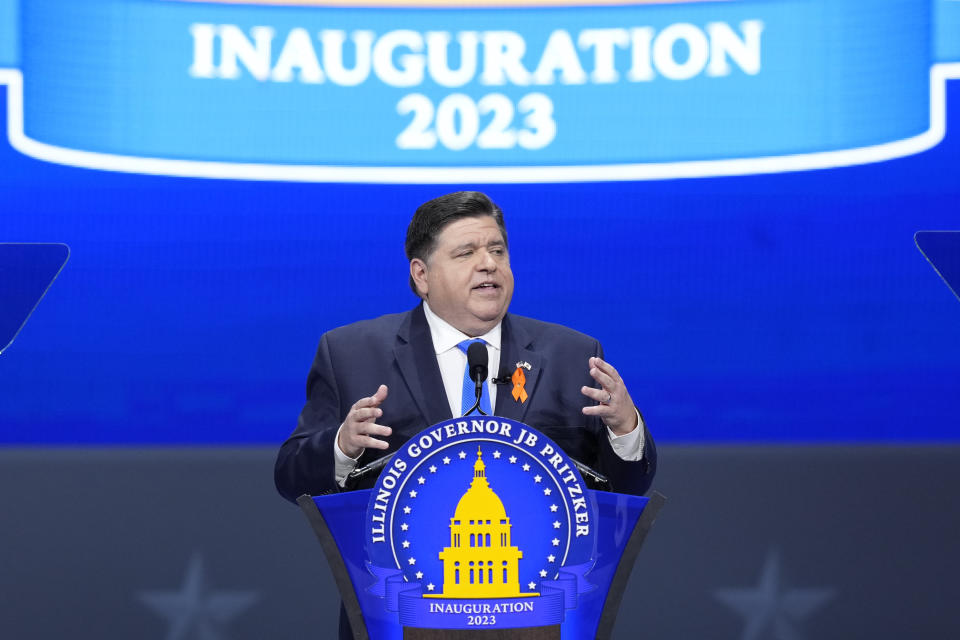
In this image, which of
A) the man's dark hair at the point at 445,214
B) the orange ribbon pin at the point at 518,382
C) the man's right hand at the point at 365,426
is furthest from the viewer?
the man's dark hair at the point at 445,214

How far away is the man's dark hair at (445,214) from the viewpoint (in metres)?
1.83

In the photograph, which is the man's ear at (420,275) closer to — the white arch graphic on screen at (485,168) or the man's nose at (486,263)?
the man's nose at (486,263)

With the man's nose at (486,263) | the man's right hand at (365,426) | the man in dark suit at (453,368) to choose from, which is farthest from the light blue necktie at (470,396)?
the man's right hand at (365,426)

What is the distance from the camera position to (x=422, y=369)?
1.80 metres

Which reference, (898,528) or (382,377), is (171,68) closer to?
(382,377)

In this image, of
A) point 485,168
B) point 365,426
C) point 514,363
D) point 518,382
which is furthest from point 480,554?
point 485,168

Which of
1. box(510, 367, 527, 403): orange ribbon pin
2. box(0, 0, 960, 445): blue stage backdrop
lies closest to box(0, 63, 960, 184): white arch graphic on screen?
box(0, 0, 960, 445): blue stage backdrop

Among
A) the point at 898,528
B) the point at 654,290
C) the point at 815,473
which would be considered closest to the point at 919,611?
the point at 898,528

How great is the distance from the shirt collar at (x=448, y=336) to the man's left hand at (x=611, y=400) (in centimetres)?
25

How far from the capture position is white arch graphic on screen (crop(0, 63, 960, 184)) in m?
3.26

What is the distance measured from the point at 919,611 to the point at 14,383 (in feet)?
9.14

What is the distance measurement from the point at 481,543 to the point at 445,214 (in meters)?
A: 0.63

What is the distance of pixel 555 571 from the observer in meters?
1.41

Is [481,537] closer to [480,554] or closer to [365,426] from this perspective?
[480,554]
